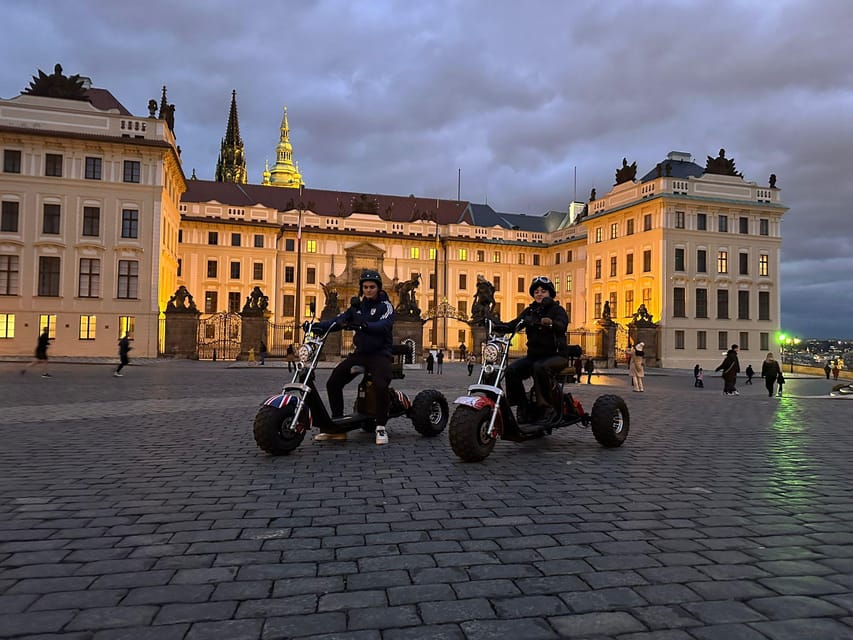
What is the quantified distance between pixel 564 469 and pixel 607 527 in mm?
2143

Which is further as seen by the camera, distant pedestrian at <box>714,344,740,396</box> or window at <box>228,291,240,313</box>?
window at <box>228,291,240,313</box>

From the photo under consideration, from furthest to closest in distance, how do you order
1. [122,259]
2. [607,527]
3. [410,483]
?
[122,259] → [410,483] → [607,527]

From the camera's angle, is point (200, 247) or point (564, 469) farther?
point (200, 247)

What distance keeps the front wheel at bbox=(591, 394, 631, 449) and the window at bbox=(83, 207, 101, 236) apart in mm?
40730

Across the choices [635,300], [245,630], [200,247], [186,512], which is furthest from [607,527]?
[200,247]

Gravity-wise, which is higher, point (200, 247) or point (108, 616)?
point (200, 247)

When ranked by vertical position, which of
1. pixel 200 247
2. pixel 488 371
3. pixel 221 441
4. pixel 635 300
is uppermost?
pixel 200 247

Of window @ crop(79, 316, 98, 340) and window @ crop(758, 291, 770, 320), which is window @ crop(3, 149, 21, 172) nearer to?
window @ crop(79, 316, 98, 340)

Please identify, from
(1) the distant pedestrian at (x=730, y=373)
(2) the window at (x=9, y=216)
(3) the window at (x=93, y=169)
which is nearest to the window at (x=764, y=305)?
(1) the distant pedestrian at (x=730, y=373)

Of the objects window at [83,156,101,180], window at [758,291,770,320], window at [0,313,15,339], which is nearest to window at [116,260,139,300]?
window at [83,156,101,180]

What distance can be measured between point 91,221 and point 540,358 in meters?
40.8

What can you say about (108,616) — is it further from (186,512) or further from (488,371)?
(488,371)

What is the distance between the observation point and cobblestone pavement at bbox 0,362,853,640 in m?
2.78

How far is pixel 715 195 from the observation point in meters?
53.2
